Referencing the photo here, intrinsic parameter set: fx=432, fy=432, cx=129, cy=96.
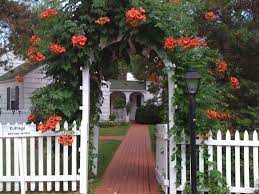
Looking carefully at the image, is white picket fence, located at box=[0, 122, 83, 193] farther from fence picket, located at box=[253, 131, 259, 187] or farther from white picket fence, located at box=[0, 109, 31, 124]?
white picket fence, located at box=[0, 109, 31, 124]

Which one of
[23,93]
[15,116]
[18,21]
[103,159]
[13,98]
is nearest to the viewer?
[103,159]

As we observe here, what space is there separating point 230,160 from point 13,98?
21.9 metres

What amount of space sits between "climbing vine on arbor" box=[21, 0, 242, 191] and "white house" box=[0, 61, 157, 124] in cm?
381

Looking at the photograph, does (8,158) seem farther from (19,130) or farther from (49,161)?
(49,161)

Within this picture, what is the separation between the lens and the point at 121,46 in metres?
9.96

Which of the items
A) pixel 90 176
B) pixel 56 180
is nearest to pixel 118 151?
pixel 90 176

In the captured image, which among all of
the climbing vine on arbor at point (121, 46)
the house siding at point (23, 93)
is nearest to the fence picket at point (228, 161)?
the climbing vine on arbor at point (121, 46)

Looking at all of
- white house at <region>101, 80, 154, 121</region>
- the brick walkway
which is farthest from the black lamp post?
white house at <region>101, 80, 154, 121</region>

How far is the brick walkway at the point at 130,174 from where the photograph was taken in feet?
31.5

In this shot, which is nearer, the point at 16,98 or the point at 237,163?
the point at 237,163

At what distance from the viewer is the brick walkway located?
31.5 feet

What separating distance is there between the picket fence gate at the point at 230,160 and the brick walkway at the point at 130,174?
3.16ft

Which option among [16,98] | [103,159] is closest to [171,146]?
[103,159]

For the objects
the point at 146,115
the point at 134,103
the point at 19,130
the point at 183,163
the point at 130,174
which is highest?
the point at 134,103
